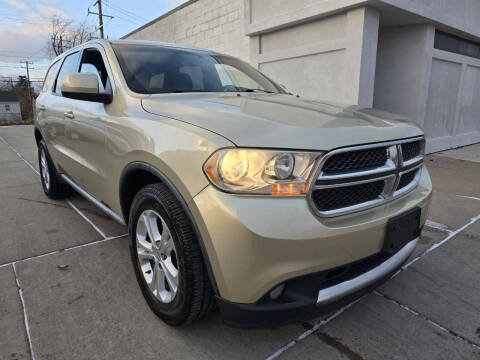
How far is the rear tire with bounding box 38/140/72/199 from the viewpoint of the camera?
4.14 meters

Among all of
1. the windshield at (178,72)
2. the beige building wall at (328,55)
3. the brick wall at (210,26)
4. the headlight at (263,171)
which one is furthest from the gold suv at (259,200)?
the brick wall at (210,26)

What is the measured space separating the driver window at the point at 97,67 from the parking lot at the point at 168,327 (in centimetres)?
137

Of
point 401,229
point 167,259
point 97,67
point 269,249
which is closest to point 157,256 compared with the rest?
point 167,259

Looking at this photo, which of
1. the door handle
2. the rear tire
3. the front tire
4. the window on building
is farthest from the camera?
the window on building

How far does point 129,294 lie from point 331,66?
21.3ft

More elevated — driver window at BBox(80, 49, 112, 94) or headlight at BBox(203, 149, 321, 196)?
driver window at BBox(80, 49, 112, 94)

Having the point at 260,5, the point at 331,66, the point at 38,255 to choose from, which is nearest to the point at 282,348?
the point at 38,255

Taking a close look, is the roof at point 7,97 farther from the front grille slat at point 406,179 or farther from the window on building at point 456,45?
the front grille slat at point 406,179

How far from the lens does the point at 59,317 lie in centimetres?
205

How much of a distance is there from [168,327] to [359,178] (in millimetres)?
1347

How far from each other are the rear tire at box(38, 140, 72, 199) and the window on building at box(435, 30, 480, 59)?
28.1 ft

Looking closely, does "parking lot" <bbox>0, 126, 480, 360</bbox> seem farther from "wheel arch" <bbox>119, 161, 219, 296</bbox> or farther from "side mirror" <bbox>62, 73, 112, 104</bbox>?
"side mirror" <bbox>62, 73, 112, 104</bbox>

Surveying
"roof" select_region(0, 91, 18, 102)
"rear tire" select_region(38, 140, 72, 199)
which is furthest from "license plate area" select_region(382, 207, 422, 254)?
"roof" select_region(0, 91, 18, 102)

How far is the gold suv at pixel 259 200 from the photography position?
55.6 inches
